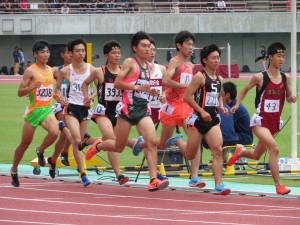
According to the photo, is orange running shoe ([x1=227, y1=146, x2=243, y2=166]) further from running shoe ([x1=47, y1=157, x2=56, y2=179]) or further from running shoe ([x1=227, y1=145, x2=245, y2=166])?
running shoe ([x1=47, y1=157, x2=56, y2=179])

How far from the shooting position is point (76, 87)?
15430 millimetres

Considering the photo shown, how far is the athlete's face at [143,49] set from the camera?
46.6 feet

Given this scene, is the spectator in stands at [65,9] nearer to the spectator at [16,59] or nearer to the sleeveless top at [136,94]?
the spectator at [16,59]

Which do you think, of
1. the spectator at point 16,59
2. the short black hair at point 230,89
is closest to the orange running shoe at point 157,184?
the short black hair at point 230,89

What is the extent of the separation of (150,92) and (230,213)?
2.27 metres

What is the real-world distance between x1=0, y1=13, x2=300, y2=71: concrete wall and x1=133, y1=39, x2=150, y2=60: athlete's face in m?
50.4

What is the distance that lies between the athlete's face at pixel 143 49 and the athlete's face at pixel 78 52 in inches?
55.8

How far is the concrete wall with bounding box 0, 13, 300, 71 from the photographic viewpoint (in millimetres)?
64375

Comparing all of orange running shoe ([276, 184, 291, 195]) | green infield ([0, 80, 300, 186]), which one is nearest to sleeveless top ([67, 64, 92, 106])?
green infield ([0, 80, 300, 186])

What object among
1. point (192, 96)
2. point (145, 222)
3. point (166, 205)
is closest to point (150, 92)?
point (192, 96)

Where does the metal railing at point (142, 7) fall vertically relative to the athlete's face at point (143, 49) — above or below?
above

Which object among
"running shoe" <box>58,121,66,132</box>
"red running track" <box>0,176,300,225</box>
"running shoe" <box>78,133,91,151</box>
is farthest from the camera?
"running shoe" <box>58,121,66,132</box>

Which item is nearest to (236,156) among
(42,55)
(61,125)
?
(61,125)

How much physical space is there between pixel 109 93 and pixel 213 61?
1767 mm
